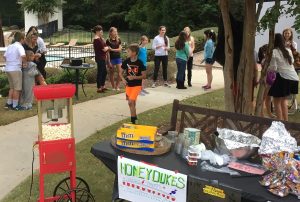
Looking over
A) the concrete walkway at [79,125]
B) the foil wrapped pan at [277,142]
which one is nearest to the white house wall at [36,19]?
the concrete walkway at [79,125]

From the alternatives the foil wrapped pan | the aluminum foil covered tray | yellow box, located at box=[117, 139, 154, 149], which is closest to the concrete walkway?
yellow box, located at box=[117, 139, 154, 149]

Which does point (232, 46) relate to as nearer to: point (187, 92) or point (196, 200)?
point (196, 200)

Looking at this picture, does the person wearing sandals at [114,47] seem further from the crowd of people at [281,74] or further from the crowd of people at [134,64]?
the crowd of people at [281,74]

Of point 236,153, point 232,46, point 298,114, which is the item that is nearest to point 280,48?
point 232,46

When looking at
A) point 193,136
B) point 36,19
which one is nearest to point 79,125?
point 193,136

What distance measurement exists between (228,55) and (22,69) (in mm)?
4347

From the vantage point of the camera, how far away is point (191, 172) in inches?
146

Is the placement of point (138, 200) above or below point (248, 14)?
below

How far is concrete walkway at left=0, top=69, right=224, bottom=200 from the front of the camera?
5.84 metres

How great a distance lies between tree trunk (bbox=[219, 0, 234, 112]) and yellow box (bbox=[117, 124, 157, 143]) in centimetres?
287

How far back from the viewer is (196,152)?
391 centimetres

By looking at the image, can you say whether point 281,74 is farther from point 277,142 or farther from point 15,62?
point 15,62

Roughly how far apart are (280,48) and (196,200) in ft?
14.3

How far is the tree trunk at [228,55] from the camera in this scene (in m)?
6.46
